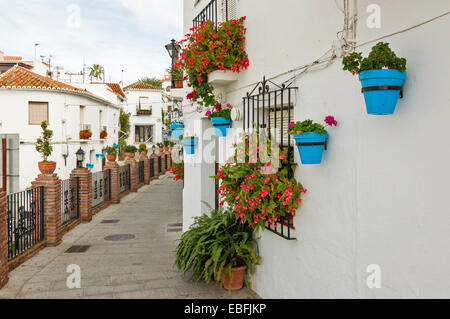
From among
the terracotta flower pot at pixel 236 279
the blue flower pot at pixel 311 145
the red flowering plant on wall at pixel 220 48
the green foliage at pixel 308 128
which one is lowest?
the terracotta flower pot at pixel 236 279

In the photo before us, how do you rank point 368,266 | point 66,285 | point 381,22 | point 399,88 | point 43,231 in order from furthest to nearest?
point 43,231
point 66,285
point 368,266
point 381,22
point 399,88

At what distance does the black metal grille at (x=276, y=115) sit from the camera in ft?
14.0

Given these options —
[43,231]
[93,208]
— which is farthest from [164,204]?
[43,231]

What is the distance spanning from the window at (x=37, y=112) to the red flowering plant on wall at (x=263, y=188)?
2116 centimetres

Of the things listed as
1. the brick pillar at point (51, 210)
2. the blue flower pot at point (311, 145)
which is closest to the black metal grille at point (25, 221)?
the brick pillar at point (51, 210)

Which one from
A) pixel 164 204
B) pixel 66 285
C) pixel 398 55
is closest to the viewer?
pixel 398 55

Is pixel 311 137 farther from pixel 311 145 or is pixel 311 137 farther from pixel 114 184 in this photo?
pixel 114 184

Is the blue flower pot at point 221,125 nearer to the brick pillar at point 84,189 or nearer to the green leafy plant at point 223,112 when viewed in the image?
the green leafy plant at point 223,112

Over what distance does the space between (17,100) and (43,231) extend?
1604 centimetres

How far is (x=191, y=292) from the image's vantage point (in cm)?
562

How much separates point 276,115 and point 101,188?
1108 centimetres

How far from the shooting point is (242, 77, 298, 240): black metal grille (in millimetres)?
4277

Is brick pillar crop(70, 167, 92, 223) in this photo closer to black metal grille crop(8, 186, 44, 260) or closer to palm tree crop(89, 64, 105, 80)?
black metal grille crop(8, 186, 44, 260)
